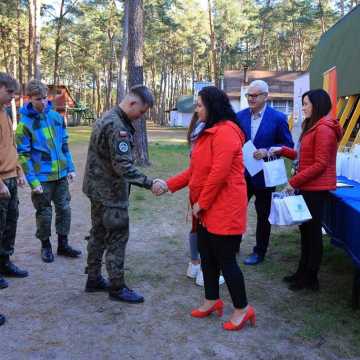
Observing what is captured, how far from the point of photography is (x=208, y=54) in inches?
2153

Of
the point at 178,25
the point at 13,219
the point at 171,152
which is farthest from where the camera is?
the point at 178,25

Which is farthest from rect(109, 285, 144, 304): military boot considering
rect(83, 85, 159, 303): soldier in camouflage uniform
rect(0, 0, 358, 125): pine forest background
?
rect(0, 0, 358, 125): pine forest background

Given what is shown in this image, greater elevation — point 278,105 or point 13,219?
point 278,105

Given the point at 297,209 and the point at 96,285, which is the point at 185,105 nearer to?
the point at 96,285

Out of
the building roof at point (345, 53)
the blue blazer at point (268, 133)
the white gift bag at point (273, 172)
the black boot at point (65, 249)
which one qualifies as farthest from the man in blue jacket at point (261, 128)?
the building roof at point (345, 53)

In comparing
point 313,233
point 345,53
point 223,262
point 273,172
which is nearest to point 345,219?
point 313,233

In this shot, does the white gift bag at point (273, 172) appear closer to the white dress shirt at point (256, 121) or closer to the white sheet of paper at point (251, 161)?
the white sheet of paper at point (251, 161)

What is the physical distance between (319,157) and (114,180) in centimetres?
171

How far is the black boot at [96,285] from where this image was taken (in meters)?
4.18

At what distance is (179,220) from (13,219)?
306cm

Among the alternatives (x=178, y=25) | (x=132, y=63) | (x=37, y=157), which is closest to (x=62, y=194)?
(x=37, y=157)

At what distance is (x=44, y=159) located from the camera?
4.79 metres

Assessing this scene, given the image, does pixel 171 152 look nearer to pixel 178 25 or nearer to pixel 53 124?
pixel 53 124

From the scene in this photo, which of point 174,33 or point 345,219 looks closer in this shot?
point 345,219
